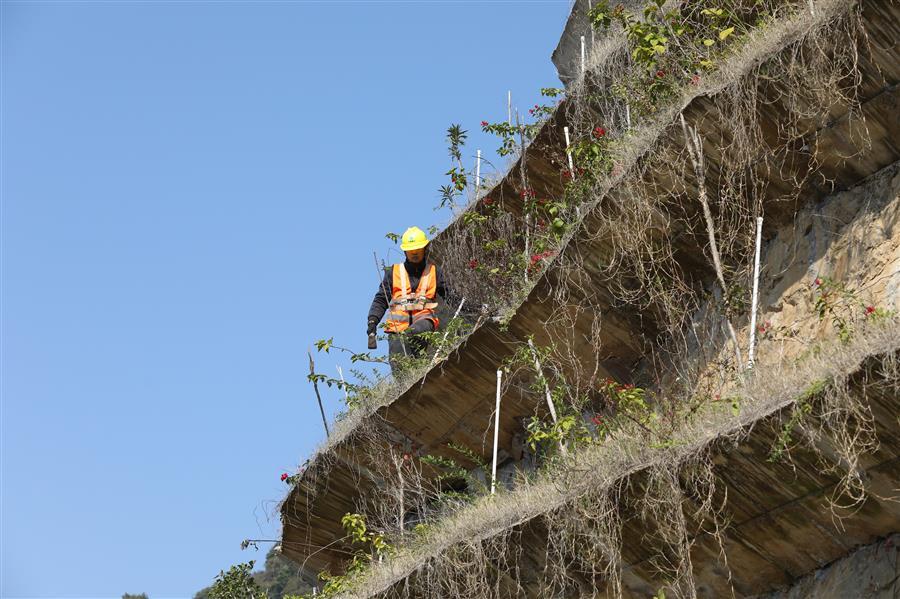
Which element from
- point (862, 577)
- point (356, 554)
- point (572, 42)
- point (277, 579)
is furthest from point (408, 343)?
point (277, 579)

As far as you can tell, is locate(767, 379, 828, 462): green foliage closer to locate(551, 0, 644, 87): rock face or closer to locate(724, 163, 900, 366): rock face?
locate(724, 163, 900, 366): rock face

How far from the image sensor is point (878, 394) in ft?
28.7

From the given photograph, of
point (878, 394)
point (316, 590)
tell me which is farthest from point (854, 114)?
point (316, 590)

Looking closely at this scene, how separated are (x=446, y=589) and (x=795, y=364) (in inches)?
134

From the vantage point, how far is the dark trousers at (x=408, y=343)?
15164mm

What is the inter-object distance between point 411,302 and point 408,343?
777 mm

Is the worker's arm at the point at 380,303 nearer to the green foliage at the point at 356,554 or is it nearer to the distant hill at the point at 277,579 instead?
the green foliage at the point at 356,554

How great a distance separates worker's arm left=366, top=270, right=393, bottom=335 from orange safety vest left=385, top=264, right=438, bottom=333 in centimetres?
12

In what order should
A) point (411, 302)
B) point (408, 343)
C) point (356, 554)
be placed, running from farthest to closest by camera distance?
point (411, 302)
point (408, 343)
point (356, 554)

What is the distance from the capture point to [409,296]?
16078mm

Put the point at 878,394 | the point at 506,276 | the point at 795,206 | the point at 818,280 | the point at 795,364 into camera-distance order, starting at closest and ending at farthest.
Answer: the point at 878,394 < the point at 795,364 < the point at 818,280 < the point at 795,206 < the point at 506,276

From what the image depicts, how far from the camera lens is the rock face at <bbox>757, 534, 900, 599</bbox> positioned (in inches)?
362

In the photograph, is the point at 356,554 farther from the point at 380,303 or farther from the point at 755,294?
the point at 755,294

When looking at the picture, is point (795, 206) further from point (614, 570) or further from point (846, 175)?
point (614, 570)
